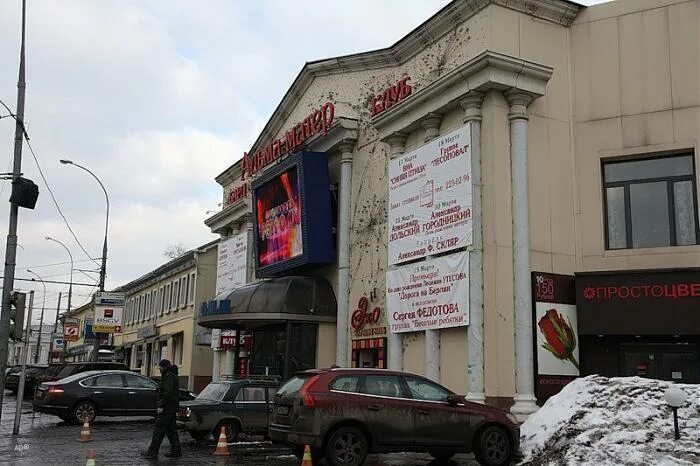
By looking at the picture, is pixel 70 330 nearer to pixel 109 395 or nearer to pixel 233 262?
pixel 233 262

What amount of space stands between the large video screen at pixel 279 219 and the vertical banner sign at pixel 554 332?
9764 mm

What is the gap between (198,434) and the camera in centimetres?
1731

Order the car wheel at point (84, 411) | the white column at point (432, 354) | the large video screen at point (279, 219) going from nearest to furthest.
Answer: the white column at point (432, 354)
the car wheel at point (84, 411)
the large video screen at point (279, 219)

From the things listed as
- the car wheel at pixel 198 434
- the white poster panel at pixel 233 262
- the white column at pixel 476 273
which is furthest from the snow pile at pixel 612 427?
the white poster panel at pixel 233 262

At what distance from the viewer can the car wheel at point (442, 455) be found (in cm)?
1394

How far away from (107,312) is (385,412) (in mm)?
20377

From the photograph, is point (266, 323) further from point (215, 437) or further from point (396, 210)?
point (215, 437)

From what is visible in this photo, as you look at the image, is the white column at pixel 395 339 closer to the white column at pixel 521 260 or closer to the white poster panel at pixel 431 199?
the white poster panel at pixel 431 199

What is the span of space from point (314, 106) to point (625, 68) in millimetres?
12232

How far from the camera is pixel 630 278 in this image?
1861cm

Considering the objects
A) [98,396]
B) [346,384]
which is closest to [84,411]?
[98,396]

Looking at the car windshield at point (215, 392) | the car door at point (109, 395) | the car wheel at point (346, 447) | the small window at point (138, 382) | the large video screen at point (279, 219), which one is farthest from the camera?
the large video screen at point (279, 219)

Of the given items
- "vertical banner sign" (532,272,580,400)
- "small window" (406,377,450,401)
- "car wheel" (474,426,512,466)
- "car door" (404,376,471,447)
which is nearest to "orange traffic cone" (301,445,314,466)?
"car door" (404,376,471,447)

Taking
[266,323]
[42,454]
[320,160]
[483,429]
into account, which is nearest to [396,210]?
[320,160]
